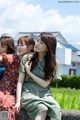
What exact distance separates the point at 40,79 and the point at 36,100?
23cm

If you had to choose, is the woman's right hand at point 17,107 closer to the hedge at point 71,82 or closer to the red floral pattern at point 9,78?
the red floral pattern at point 9,78

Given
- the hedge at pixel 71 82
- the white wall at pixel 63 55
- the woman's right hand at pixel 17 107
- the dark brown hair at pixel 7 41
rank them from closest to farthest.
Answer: the woman's right hand at pixel 17 107, the dark brown hair at pixel 7 41, the hedge at pixel 71 82, the white wall at pixel 63 55

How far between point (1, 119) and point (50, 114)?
0.41m

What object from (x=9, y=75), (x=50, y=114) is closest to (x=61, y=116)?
(x=50, y=114)

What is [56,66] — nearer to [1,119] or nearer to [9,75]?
[9,75]

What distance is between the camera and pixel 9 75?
392cm

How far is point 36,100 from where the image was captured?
11.9 feet

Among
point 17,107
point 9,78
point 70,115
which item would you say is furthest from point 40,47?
point 70,115

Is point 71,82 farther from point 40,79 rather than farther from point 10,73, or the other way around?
point 40,79

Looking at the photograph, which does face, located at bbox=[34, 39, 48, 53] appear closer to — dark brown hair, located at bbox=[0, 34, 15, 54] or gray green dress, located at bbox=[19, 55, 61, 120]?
gray green dress, located at bbox=[19, 55, 61, 120]

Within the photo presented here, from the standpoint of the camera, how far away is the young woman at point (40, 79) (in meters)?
3.66

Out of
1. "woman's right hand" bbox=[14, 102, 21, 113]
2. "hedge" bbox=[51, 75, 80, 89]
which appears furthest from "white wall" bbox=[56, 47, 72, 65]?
"woman's right hand" bbox=[14, 102, 21, 113]

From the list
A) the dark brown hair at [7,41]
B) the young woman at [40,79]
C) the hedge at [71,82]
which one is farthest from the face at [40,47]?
the hedge at [71,82]

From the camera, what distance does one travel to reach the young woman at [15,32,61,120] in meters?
3.66
